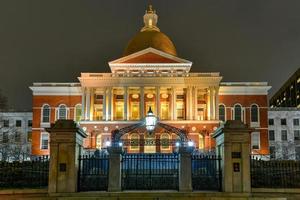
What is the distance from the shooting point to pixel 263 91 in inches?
3501

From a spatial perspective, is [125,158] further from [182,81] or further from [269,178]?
[182,81]

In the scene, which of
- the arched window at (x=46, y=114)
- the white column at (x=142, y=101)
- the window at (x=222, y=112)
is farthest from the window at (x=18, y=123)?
the window at (x=222, y=112)

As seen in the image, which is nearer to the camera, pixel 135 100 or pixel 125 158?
pixel 125 158

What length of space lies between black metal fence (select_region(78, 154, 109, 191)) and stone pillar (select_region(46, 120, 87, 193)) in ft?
2.94

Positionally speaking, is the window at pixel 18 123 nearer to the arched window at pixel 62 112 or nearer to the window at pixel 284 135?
the arched window at pixel 62 112

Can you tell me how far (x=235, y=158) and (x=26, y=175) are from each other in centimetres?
1056

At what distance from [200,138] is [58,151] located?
201 feet

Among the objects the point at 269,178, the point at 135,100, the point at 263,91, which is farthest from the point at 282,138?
the point at 269,178

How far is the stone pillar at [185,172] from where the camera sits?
2242cm

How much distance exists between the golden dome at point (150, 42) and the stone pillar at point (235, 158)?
7034cm

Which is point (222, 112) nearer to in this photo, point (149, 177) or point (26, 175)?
point (26, 175)

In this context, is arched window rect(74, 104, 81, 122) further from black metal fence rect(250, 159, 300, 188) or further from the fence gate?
black metal fence rect(250, 159, 300, 188)

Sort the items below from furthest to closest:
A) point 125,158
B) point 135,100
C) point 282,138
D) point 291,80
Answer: point 291,80 → point 282,138 → point 135,100 → point 125,158

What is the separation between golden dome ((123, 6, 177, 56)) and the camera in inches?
3686
